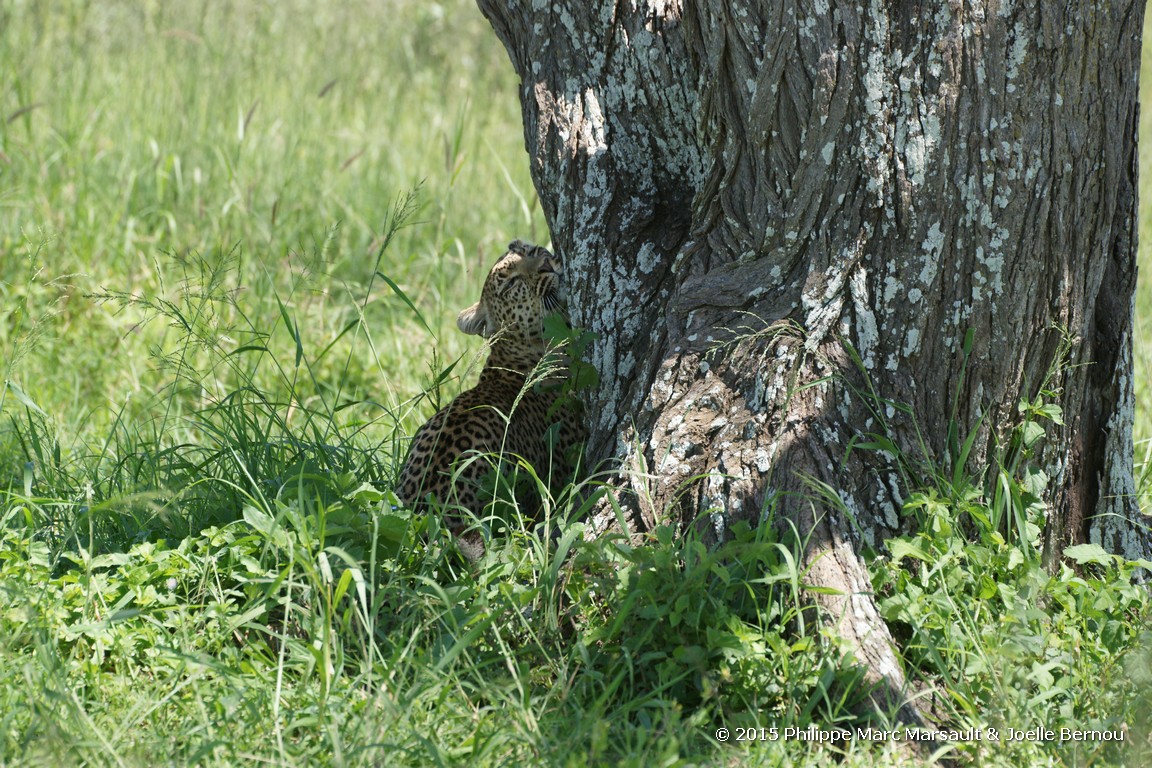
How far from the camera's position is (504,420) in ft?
12.6

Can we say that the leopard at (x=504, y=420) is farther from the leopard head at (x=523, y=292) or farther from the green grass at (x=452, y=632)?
the green grass at (x=452, y=632)

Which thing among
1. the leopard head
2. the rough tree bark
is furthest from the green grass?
the leopard head

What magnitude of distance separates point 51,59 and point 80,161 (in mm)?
1592

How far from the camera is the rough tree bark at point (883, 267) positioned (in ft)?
9.55

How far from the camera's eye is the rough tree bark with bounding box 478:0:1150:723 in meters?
2.91

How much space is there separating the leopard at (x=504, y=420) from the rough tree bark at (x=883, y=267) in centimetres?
43

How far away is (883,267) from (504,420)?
1.44 metres

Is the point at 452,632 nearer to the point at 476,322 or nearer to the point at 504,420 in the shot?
the point at 504,420

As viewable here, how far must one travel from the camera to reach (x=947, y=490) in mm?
3070

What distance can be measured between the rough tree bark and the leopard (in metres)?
0.43

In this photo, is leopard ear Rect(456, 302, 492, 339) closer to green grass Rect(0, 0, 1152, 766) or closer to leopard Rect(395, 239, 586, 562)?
leopard Rect(395, 239, 586, 562)

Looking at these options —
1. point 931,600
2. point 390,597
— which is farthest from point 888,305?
point 390,597

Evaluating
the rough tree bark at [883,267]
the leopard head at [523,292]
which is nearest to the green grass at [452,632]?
the rough tree bark at [883,267]

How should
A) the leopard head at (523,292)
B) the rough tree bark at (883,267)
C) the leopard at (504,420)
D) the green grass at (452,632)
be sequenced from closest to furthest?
the green grass at (452,632) < the rough tree bark at (883,267) < the leopard at (504,420) < the leopard head at (523,292)
